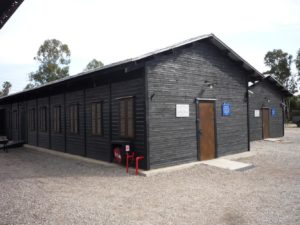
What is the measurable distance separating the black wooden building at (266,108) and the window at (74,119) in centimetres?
1039

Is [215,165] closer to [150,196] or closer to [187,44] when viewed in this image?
[150,196]

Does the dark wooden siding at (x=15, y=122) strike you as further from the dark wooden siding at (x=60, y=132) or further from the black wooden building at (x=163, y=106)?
the black wooden building at (x=163, y=106)

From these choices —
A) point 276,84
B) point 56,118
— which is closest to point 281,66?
point 276,84

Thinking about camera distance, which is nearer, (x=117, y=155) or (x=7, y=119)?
(x=117, y=155)

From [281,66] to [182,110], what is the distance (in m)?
48.1

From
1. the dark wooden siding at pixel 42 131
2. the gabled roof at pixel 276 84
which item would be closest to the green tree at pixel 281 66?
the gabled roof at pixel 276 84

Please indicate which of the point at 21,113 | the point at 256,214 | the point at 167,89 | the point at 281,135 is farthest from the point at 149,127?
the point at 281,135

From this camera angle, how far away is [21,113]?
1744 centimetres

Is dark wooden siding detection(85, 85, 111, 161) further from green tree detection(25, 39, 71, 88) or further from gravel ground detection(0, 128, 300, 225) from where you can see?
green tree detection(25, 39, 71, 88)

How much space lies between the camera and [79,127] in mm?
11227

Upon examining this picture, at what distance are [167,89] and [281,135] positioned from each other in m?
13.6

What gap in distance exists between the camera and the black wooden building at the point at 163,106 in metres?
8.03

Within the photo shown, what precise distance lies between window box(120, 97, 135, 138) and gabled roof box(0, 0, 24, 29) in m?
6.27

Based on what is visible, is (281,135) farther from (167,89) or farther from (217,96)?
(167,89)
